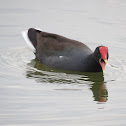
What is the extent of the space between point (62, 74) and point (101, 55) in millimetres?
1020

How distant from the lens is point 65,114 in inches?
282

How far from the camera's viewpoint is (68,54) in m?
9.92

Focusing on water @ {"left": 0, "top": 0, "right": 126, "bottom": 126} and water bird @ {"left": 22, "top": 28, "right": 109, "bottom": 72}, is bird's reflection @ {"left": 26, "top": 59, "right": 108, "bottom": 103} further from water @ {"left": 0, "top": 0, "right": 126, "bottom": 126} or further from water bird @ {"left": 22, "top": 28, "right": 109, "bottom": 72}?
water bird @ {"left": 22, "top": 28, "right": 109, "bottom": 72}

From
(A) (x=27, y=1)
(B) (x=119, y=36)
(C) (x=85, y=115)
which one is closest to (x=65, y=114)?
(C) (x=85, y=115)

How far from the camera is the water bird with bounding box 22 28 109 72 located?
955 centimetres

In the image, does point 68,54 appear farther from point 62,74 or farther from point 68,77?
point 68,77

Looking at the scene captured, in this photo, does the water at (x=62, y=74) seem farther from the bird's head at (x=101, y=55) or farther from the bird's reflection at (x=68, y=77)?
the bird's head at (x=101, y=55)

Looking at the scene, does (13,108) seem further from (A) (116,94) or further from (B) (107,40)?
(B) (107,40)

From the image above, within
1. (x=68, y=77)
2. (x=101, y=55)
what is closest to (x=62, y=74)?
(x=68, y=77)

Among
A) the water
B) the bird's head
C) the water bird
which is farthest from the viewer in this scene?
the water bird

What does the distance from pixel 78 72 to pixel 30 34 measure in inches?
92.8

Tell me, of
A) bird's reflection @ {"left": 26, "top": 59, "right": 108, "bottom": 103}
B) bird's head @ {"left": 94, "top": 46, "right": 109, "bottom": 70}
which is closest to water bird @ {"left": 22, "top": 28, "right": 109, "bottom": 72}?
bird's head @ {"left": 94, "top": 46, "right": 109, "bottom": 70}

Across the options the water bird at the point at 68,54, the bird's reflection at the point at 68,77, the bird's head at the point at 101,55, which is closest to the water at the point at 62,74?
the bird's reflection at the point at 68,77

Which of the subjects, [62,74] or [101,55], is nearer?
[101,55]
